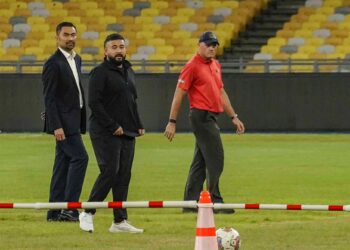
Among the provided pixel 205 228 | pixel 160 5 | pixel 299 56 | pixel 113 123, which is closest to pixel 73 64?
pixel 113 123

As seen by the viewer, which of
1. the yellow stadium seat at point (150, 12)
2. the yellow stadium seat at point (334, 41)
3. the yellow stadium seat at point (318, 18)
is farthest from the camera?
the yellow stadium seat at point (150, 12)

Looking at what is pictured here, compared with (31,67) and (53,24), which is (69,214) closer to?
(31,67)

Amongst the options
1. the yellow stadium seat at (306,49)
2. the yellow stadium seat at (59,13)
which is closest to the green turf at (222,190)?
the yellow stadium seat at (306,49)

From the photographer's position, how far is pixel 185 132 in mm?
34188

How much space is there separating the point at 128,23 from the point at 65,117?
2589 centimetres

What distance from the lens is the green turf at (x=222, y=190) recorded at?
1208 centimetres

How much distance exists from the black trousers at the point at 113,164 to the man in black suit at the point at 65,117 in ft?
2.55

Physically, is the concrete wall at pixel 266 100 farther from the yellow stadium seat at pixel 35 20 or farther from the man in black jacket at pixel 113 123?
the man in black jacket at pixel 113 123

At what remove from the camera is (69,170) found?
13906mm

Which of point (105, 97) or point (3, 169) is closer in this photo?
point (105, 97)

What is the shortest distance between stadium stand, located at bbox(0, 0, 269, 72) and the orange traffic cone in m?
27.6

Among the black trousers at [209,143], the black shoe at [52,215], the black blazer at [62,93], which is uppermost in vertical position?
the black blazer at [62,93]

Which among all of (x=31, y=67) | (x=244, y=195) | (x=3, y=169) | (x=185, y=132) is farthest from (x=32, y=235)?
(x=31, y=67)

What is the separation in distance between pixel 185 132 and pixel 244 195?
1707 centimetres
